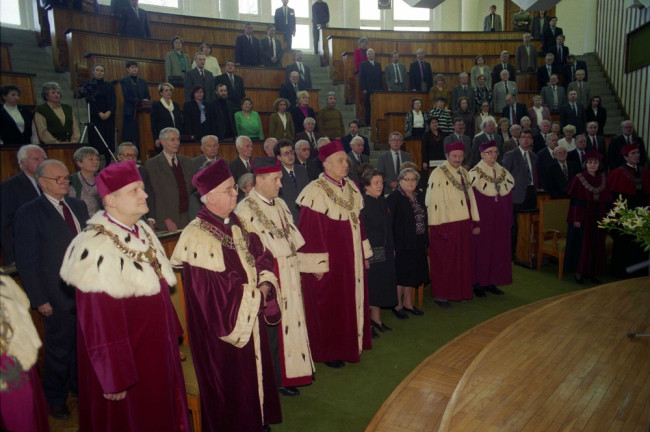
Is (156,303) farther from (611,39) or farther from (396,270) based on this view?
(611,39)

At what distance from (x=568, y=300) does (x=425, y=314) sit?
4.96ft

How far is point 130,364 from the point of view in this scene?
6.50 feet

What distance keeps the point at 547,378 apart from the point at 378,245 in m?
2.06

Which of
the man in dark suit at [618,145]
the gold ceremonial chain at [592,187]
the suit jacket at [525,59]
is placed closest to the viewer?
the gold ceremonial chain at [592,187]

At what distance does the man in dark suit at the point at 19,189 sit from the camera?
7.16 feet

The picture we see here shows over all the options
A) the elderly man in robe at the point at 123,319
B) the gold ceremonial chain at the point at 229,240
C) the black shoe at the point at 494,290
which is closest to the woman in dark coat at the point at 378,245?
the black shoe at the point at 494,290

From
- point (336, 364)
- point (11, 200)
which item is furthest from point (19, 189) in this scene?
point (336, 364)

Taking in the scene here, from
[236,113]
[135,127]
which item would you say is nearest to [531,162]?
[236,113]

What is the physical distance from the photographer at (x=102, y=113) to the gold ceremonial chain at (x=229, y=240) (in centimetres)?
375

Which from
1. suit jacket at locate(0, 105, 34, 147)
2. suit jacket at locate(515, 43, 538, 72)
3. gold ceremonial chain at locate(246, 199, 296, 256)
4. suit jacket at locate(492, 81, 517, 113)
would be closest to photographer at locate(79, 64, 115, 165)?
gold ceremonial chain at locate(246, 199, 296, 256)

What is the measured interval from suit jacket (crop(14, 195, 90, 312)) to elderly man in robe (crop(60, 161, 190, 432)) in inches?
20.3

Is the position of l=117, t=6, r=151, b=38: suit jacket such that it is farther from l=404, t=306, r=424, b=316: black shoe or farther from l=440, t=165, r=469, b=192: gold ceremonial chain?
l=404, t=306, r=424, b=316: black shoe

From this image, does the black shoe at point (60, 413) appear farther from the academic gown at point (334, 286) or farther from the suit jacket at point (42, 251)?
the academic gown at point (334, 286)

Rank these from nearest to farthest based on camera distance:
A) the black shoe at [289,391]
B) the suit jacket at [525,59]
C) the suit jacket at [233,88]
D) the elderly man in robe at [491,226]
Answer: the black shoe at [289,391] < the elderly man in robe at [491,226] < the suit jacket at [233,88] < the suit jacket at [525,59]
